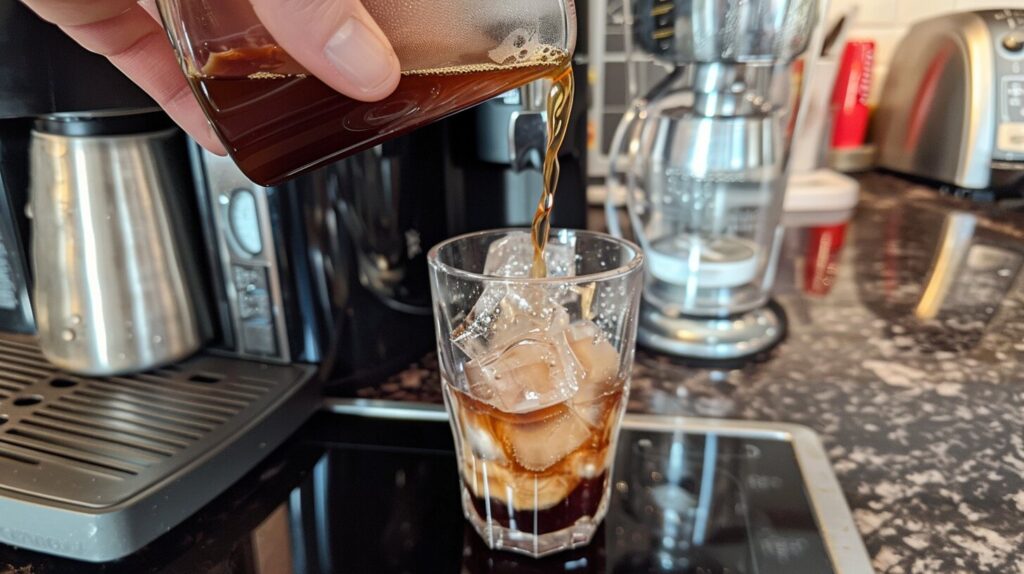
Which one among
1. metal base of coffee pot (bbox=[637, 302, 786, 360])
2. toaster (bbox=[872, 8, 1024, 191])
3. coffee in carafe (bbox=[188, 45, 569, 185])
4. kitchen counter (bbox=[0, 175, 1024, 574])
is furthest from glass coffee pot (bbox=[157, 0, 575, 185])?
toaster (bbox=[872, 8, 1024, 191])

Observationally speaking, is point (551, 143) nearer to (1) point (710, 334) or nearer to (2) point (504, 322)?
(2) point (504, 322)

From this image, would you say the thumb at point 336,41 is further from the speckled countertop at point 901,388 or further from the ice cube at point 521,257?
the speckled countertop at point 901,388

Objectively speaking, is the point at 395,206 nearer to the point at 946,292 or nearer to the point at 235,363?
the point at 235,363

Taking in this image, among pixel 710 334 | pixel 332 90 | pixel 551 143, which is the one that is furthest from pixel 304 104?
pixel 710 334

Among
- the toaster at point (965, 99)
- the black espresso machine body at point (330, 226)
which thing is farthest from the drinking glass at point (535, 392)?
the toaster at point (965, 99)

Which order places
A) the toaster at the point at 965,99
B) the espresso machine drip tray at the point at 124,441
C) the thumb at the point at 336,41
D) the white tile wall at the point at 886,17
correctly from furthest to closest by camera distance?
the white tile wall at the point at 886,17
the toaster at the point at 965,99
the espresso machine drip tray at the point at 124,441
the thumb at the point at 336,41

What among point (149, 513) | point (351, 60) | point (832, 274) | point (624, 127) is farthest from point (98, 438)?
point (832, 274)
